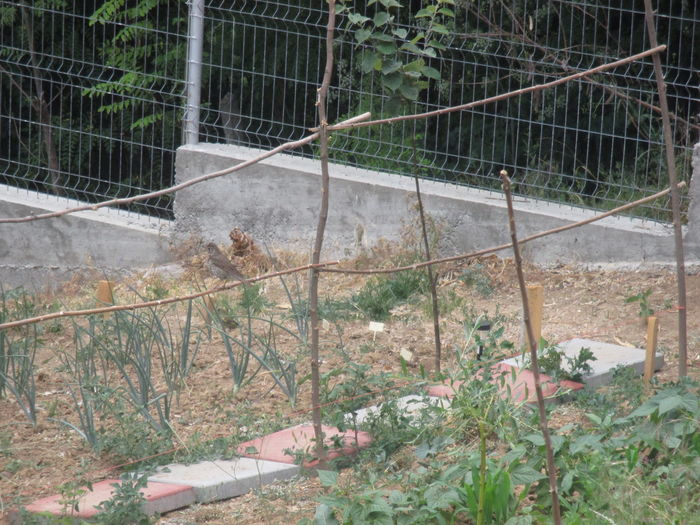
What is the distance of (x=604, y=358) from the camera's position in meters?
3.55

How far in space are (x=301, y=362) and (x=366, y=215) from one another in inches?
81.0

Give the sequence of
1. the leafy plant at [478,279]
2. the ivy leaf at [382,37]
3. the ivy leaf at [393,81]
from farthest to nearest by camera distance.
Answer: the leafy plant at [478,279] < the ivy leaf at [393,81] < the ivy leaf at [382,37]

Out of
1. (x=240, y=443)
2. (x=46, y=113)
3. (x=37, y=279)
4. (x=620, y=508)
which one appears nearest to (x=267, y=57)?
(x=37, y=279)

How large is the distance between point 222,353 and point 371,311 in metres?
0.86

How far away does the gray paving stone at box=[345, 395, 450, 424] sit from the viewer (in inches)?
111

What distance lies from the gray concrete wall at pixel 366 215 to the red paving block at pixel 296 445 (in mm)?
2648

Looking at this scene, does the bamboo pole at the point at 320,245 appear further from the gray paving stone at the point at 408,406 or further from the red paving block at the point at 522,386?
the red paving block at the point at 522,386

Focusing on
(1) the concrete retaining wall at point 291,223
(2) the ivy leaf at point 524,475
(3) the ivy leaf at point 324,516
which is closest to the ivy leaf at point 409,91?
(2) the ivy leaf at point 524,475

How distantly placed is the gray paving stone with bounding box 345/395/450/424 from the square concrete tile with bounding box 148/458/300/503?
0.92ft

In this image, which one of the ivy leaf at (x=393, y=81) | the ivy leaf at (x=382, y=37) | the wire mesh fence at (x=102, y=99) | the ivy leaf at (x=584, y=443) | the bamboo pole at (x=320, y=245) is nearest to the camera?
the ivy leaf at (x=584, y=443)

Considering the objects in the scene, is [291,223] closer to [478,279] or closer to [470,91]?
[478,279]

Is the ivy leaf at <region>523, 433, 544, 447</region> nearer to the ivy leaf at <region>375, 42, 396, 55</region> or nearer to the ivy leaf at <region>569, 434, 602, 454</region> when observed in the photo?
the ivy leaf at <region>569, 434, 602, 454</region>

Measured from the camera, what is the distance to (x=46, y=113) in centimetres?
797

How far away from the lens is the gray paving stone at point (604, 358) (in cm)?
332
